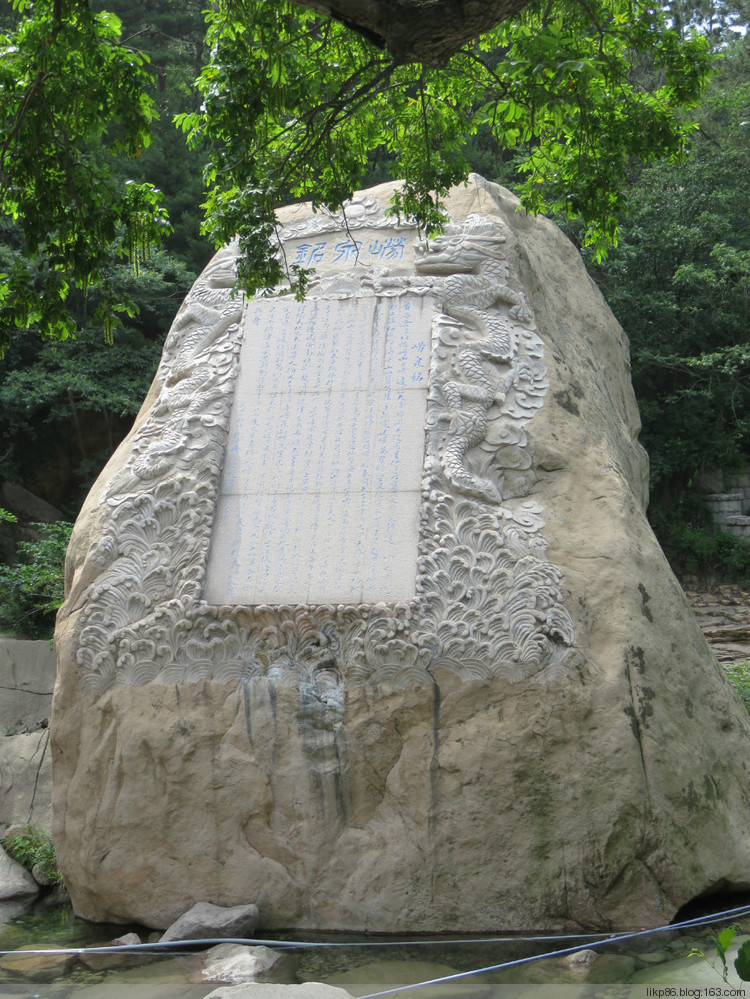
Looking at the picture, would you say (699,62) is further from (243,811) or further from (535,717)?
(243,811)

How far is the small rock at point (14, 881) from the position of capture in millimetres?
5117

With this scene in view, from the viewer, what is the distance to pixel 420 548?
4531 mm

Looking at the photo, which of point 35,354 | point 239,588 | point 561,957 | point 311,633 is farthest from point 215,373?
point 35,354

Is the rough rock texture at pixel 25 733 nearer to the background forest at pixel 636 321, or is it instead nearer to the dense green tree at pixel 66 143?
the background forest at pixel 636 321

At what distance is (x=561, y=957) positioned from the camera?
12.2 ft

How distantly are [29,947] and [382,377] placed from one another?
310cm

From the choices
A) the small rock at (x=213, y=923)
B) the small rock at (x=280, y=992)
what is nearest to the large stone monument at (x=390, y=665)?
the small rock at (x=213, y=923)

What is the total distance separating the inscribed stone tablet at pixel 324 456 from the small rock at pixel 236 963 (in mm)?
1452

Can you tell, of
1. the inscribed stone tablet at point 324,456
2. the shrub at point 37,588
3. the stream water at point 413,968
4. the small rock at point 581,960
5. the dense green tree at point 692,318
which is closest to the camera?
the stream water at point 413,968

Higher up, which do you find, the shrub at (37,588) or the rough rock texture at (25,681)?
the shrub at (37,588)

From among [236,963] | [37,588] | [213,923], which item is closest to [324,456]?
[213,923]

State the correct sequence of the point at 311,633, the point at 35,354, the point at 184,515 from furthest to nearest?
the point at 35,354, the point at 184,515, the point at 311,633

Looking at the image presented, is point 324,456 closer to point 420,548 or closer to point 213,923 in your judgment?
point 420,548

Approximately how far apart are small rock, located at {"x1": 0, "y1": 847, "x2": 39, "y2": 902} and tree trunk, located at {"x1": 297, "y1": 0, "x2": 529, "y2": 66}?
14.4 ft
